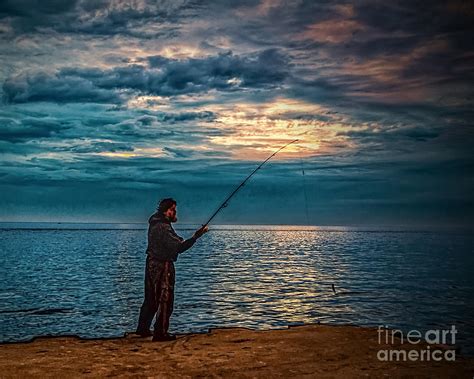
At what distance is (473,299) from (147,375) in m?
24.5

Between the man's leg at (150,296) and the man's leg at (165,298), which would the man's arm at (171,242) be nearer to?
the man's leg at (165,298)

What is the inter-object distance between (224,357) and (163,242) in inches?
114

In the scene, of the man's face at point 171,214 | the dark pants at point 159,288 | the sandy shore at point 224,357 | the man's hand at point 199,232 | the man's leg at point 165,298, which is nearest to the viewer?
the sandy shore at point 224,357

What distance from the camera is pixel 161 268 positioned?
34.0ft

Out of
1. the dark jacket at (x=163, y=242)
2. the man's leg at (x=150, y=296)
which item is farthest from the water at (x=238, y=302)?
the dark jacket at (x=163, y=242)

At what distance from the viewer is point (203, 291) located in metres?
27.2

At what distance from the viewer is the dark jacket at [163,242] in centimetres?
1018

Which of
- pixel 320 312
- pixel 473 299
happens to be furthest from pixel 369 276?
pixel 320 312

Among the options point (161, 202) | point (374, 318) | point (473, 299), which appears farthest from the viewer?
point (473, 299)

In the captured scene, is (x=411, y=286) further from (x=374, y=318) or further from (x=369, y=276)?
(x=374, y=318)

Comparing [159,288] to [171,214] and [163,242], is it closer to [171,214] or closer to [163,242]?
[163,242]

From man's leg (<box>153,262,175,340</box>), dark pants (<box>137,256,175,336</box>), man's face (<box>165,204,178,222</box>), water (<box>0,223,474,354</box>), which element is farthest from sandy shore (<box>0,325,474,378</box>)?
water (<box>0,223,474,354</box>)

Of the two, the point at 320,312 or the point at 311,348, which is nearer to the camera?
the point at 311,348

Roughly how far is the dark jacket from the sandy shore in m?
1.83
